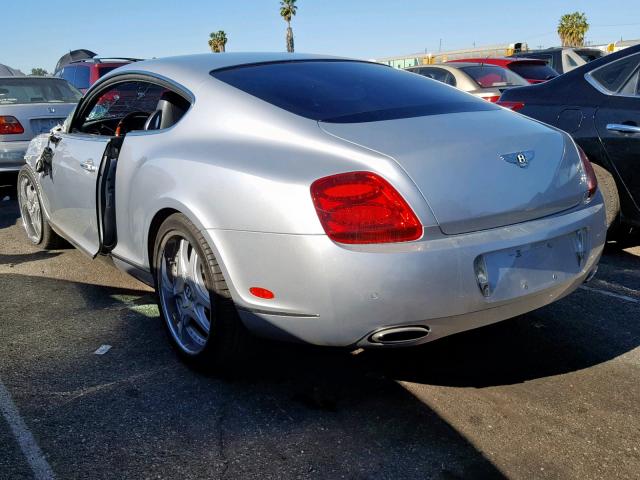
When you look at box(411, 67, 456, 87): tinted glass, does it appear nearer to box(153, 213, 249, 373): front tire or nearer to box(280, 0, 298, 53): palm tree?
box(153, 213, 249, 373): front tire

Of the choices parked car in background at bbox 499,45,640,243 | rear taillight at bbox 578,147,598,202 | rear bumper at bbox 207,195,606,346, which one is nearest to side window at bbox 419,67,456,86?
parked car in background at bbox 499,45,640,243

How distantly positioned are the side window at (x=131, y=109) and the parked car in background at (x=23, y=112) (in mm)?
3569

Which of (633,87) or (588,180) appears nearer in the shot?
(588,180)

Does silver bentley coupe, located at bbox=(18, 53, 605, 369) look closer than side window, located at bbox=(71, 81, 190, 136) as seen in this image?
Yes

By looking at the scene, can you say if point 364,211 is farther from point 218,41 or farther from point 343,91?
point 218,41

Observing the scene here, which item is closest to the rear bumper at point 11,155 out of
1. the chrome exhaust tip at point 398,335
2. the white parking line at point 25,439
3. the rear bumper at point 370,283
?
the white parking line at point 25,439

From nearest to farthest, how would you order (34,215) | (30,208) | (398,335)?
1. (398,335)
2. (34,215)
3. (30,208)

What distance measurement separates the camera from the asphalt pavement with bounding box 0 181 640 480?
239 cm

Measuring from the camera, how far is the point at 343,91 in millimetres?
3195

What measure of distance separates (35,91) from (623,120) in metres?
7.05

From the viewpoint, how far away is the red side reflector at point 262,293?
2.59m

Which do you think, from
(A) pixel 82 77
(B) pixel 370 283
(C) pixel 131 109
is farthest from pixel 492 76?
(B) pixel 370 283

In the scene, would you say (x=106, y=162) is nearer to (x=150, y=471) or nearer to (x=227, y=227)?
(x=227, y=227)

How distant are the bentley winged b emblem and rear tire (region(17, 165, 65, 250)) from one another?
11.6 ft
